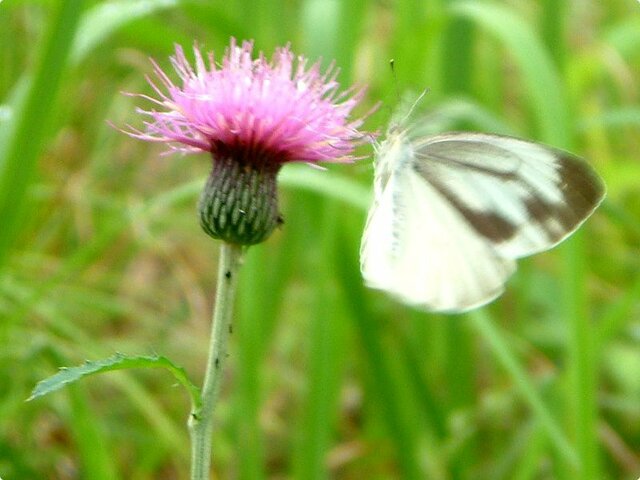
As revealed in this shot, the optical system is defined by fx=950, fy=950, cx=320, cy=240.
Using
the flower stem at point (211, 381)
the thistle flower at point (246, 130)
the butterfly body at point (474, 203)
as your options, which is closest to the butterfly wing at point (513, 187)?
the butterfly body at point (474, 203)

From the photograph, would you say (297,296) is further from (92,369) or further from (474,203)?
(92,369)

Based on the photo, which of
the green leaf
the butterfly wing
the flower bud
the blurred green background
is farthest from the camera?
the blurred green background

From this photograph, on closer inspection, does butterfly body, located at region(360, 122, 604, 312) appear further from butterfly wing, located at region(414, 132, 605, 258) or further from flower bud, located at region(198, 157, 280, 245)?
flower bud, located at region(198, 157, 280, 245)

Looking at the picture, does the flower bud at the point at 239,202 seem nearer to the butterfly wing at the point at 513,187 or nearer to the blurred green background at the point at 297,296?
the butterfly wing at the point at 513,187

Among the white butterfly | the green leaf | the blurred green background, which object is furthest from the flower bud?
the blurred green background

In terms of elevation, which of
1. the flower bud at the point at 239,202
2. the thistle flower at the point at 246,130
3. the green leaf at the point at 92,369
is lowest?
the green leaf at the point at 92,369

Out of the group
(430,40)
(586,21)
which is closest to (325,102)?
(430,40)
